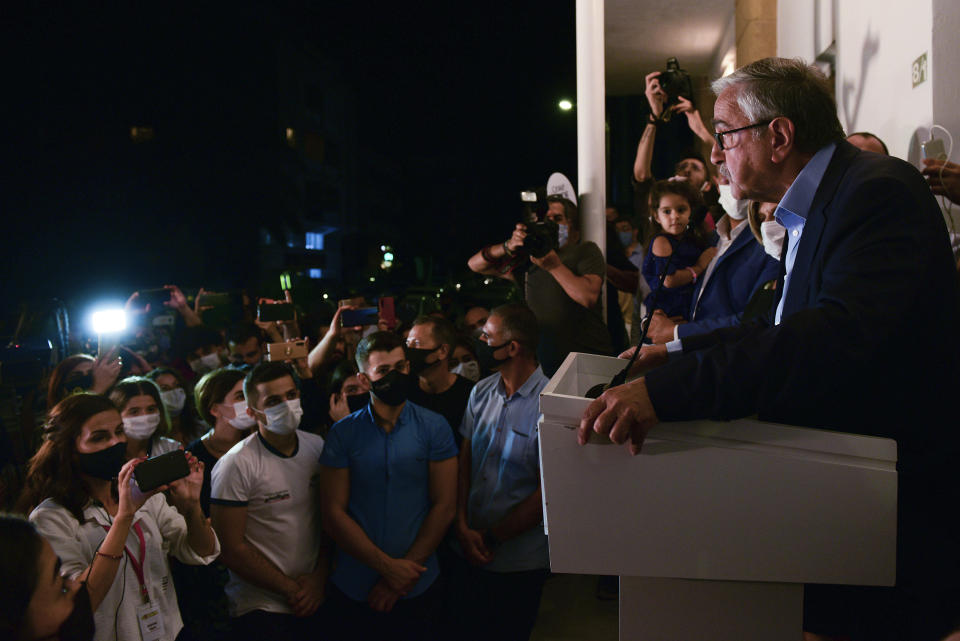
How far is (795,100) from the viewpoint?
1.53 metres

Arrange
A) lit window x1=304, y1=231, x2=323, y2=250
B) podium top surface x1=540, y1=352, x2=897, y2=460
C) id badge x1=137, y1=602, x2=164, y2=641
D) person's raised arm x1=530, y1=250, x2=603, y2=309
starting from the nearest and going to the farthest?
podium top surface x1=540, y1=352, x2=897, y2=460, id badge x1=137, y1=602, x2=164, y2=641, person's raised arm x1=530, y1=250, x2=603, y2=309, lit window x1=304, y1=231, x2=323, y2=250

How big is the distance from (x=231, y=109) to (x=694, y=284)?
2899 centimetres

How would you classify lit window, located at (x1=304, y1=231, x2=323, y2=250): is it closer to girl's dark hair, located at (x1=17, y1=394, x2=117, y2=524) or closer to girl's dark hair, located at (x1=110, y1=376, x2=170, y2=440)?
girl's dark hair, located at (x1=110, y1=376, x2=170, y2=440)

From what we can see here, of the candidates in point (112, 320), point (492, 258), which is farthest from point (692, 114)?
point (112, 320)

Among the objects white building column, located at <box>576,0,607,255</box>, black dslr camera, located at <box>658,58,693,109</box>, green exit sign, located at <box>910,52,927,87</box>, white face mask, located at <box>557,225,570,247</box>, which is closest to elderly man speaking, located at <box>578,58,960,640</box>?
green exit sign, located at <box>910,52,927,87</box>

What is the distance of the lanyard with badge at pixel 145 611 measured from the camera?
108 inches

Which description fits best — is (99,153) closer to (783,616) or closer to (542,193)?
(542,193)

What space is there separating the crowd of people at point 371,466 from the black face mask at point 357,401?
2cm

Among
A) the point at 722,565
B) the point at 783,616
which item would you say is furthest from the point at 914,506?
the point at 722,565

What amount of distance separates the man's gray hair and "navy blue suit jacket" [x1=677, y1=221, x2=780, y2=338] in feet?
4.32

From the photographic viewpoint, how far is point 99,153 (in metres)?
22.3

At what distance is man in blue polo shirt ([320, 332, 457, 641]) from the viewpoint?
3359 mm

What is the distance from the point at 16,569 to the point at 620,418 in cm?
187

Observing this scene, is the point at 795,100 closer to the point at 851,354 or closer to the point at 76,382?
the point at 851,354
